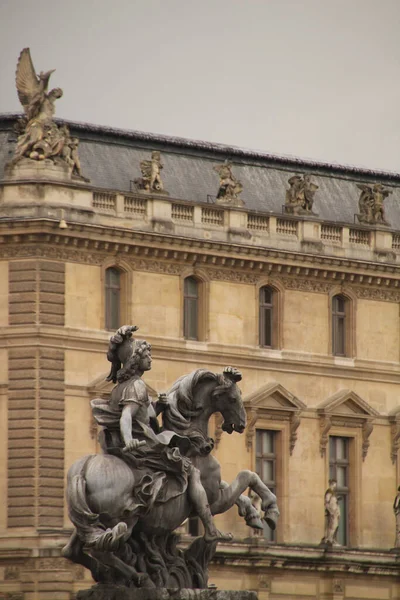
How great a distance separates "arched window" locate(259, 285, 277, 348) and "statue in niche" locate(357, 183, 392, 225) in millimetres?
5254

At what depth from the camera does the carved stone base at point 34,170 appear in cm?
7838

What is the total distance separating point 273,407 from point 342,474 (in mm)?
4185

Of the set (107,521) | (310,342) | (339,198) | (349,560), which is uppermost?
(339,198)

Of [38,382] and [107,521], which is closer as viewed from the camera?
[107,521]

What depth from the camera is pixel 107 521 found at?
105ft

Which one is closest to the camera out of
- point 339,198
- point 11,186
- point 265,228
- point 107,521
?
point 107,521

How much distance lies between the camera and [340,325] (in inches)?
3425

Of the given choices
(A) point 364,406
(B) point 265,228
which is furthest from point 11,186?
(A) point 364,406

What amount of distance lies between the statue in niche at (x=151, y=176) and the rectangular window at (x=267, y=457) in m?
8.88

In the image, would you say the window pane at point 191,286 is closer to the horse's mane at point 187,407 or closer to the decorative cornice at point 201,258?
the decorative cornice at point 201,258

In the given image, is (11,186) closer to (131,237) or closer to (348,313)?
(131,237)

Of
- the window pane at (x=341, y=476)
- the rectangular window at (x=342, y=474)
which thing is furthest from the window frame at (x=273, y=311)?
the window pane at (x=341, y=476)

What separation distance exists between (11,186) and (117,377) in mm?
45486

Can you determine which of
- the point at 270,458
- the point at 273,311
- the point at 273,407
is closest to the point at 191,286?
the point at 273,311
